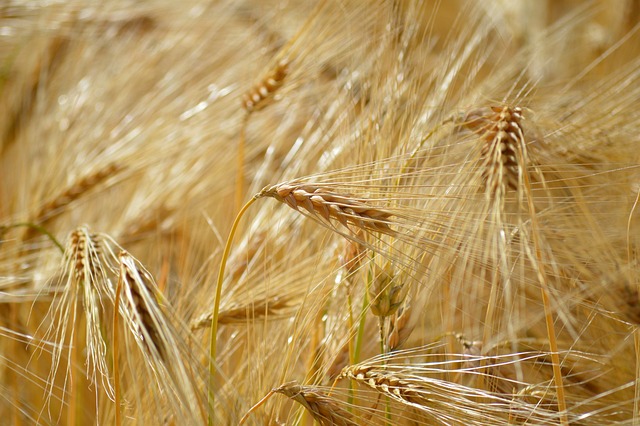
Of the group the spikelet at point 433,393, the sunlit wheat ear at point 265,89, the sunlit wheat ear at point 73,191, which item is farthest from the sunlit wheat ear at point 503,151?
the sunlit wheat ear at point 73,191

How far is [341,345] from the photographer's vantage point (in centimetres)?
63

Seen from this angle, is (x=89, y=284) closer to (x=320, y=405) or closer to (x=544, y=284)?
(x=320, y=405)

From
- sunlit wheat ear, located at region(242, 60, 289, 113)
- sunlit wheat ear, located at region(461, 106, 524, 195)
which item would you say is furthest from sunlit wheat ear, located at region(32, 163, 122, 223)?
sunlit wheat ear, located at region(461, 106, 524, 195)

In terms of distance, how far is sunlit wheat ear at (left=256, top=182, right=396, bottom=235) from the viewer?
0.52 meters

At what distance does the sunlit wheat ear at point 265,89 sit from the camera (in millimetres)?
887

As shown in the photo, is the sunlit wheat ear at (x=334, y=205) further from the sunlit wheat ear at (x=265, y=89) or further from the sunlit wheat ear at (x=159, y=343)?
the sunlit wheat ear at (x=265, y=89)

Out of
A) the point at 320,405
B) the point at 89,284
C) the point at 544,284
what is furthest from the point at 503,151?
the point at 89,284

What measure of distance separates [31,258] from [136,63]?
51cm

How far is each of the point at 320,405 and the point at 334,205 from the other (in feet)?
0.52

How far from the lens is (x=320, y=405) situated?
0.53 m

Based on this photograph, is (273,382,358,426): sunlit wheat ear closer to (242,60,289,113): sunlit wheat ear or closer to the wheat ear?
the wheat ear

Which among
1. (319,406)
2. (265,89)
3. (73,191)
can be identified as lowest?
(319,406)

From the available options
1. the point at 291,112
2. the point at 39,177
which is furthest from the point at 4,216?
the point at 291,112

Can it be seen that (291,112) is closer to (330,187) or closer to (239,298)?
(239,298)
